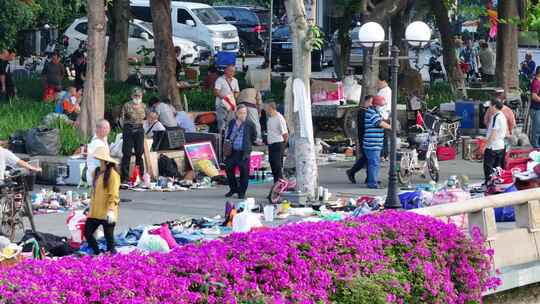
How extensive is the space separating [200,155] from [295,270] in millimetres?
12763

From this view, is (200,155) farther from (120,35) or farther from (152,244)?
(120,35)

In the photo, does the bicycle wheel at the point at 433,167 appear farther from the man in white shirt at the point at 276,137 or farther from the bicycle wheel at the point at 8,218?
the bicycle wheel at the point at 8,218

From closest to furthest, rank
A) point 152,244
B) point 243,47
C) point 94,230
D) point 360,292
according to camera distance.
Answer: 1. point 360,292
2. point 152,244
3. point 94,230
4. point 243,47

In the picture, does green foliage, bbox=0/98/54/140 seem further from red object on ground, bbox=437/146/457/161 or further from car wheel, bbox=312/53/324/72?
car wheel, bbox=312/53/324/72

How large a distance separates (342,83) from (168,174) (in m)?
7.90

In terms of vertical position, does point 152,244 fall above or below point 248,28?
below

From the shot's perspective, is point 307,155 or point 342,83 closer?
point 307,155

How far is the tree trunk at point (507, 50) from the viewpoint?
3269 cm

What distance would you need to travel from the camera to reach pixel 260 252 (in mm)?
11125

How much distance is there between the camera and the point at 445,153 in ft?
86.7

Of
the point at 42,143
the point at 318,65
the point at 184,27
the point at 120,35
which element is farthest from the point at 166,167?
the point at 318,65

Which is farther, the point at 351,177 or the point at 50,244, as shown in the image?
the point at 351,177

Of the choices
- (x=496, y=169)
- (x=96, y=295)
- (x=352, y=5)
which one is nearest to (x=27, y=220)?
A: (x=496, y=169)

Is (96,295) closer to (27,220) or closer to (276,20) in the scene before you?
(27,220)
